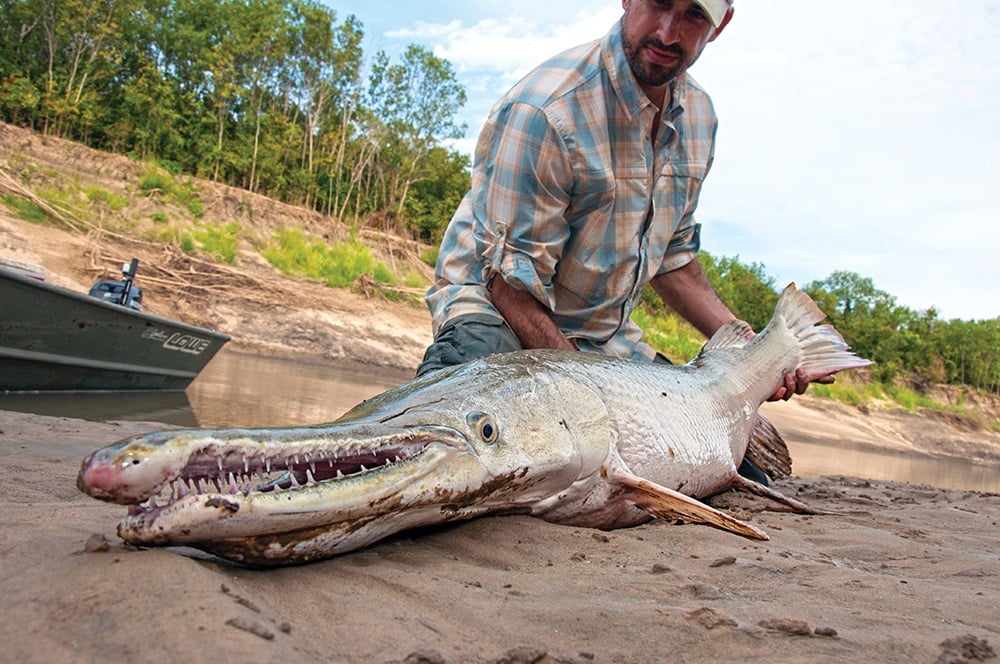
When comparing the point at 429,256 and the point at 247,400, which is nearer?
the point at 247,400

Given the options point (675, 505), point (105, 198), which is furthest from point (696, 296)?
point (105, 198)

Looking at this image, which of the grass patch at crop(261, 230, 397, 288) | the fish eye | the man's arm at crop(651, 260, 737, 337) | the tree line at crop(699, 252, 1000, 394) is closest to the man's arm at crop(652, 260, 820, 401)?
the man's arm at crop(651, 260, 737, 337)

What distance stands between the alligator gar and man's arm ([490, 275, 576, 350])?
1.48 feet

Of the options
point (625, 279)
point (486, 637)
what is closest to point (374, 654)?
point (486, 637)

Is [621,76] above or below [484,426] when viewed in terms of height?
above

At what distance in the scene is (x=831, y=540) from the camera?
8.84ft

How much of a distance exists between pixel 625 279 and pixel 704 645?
2432 millimetres

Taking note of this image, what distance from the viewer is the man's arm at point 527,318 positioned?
3.27 m

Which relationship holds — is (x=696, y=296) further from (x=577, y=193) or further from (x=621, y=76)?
(x=621, y=76)

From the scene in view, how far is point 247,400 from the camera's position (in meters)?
7.55

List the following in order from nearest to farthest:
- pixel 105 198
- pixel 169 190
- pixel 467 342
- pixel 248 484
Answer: pixel 248 484 → pixel 467 342 → pixel 105 198 → pixel 169 190

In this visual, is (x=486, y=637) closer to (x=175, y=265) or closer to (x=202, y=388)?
(x=202, y=388)

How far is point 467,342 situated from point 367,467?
1444 mm

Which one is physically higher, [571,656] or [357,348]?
[571,656]
